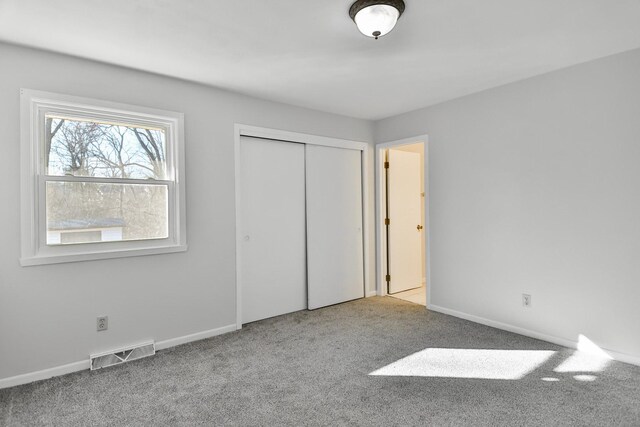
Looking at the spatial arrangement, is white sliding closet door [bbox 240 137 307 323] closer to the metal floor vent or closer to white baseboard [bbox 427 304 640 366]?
the metal floor vent

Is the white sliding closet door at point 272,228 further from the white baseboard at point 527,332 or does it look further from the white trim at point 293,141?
the white baseboard at point 527,332

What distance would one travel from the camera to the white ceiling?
2.12m

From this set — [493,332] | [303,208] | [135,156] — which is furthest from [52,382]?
[493,332]

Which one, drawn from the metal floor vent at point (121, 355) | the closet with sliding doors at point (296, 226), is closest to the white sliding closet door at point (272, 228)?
the closet with sliding doors at point (296, 226)

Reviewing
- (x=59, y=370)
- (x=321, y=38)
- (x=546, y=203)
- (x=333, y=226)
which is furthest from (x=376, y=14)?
(x=59, y=370)

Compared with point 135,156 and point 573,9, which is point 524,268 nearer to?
point 573,9

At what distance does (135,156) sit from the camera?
3084 millimetres

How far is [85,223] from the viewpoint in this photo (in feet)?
9.28

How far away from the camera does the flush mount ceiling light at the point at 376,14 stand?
1994 millimetres

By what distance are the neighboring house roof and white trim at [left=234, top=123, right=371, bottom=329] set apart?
1089 millimetres

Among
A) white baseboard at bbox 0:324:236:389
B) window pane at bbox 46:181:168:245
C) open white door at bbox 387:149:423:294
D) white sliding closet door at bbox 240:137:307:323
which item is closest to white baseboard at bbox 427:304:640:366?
open white door at bbox 387:149:423:294

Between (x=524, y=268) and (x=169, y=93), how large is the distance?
144 inches

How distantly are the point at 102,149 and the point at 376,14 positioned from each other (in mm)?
2363

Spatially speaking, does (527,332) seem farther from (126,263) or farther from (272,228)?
(126,263)
